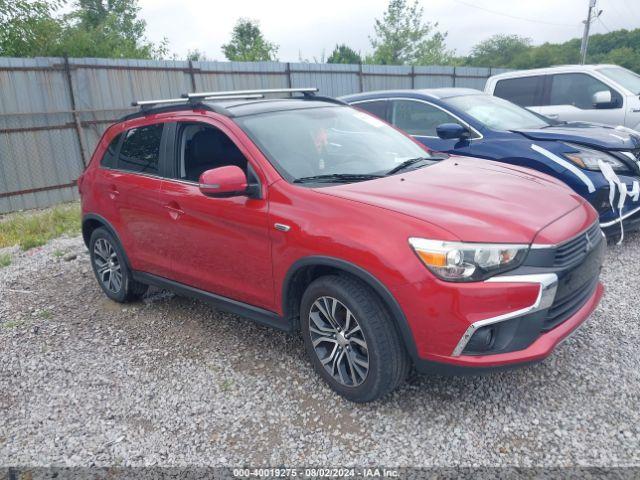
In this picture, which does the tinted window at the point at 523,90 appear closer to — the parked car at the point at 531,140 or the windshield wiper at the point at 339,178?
the parked car at the point at 531,140

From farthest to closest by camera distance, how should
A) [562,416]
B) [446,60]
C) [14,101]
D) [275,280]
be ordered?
[446,60]
[14,101]
[275,280]
[562,416]

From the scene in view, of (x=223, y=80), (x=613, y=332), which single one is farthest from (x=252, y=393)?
(x=223, y=80)

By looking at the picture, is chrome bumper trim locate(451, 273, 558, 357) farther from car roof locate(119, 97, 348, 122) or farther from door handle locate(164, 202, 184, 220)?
door handle locate(164, 202, 184, 220)

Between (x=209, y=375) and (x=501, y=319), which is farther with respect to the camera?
(x=209, y=375)

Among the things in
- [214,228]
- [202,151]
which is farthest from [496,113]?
[214,228]

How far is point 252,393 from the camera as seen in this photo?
337cm

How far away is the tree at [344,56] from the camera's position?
40.2 meters

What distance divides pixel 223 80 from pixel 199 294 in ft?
31.1

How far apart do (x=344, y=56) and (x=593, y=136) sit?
38884 mm

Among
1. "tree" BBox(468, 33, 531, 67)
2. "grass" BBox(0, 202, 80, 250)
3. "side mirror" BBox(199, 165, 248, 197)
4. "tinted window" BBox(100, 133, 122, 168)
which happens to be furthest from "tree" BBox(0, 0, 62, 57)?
"tree" BBox(468, 33, 531, 67)

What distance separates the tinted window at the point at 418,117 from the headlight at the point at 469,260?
11.9 feet

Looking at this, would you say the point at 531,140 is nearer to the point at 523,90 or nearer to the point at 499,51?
the point at 523,90

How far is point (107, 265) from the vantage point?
5.03 metres

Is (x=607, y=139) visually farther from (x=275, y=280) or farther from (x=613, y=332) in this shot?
(x=275, y=280)
